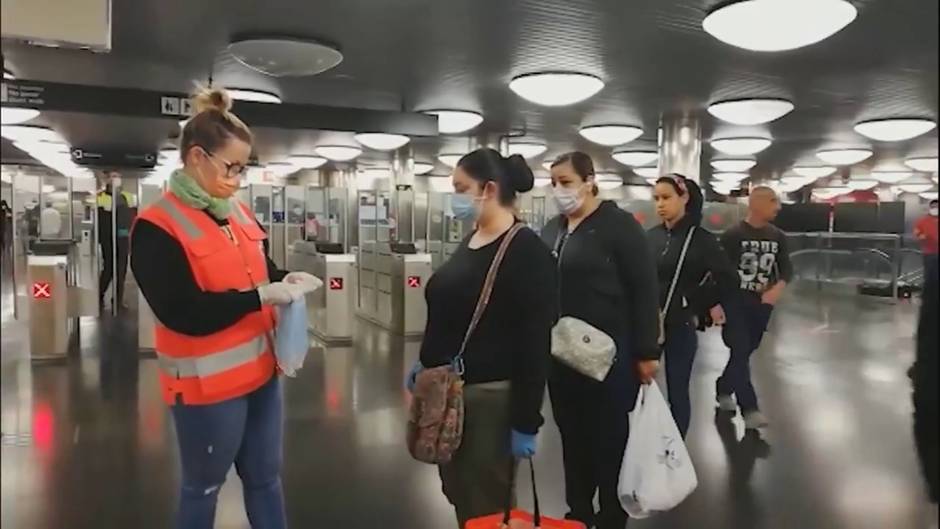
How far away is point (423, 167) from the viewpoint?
18625 millimetres

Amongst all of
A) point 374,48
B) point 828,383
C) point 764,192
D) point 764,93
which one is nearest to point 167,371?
point 764,192

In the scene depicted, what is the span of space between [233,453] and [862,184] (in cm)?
2198

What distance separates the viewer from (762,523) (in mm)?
3162

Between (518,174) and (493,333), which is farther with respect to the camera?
(518,174)

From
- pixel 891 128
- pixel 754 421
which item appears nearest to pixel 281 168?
pixel 891 128

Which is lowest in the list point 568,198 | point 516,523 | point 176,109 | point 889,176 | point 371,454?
point 371,454

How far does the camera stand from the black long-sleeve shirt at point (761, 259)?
4668 millimetres

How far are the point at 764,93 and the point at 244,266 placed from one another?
731 cm

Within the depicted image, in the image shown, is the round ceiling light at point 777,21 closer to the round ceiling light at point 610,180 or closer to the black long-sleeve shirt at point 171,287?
the black long-sleeve shirt at point 171,287

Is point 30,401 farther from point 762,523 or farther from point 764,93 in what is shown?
point 764,93

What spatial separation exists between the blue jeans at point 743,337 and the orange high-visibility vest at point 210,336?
3.33 meters

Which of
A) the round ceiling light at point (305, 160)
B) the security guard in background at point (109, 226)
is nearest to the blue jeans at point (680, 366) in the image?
the security guard in background at point (109, 226)

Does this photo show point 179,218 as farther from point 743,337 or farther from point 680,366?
point 743,337

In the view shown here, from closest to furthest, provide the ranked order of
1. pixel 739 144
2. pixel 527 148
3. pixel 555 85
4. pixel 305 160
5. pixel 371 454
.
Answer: pixel 371 454 → pixel 555 85 → pixel 739 144 → pixel 527 148 → pixel 305 160
